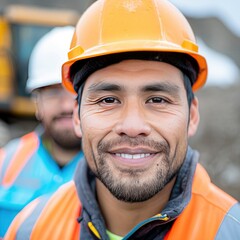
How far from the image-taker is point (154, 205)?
2.55 metres

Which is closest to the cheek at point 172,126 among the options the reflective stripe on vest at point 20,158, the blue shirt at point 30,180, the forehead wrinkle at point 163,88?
the forehead wrinkle at point 163,88

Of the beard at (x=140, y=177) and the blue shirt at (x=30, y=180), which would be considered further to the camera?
the blue shirt at (x=30, y=180)

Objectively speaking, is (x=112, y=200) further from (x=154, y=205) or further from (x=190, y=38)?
(x=190, y=38)

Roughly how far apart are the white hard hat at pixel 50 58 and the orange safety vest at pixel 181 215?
5.40 feet

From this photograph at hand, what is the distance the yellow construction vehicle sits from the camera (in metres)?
11.2

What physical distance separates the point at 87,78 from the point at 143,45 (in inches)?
13.8

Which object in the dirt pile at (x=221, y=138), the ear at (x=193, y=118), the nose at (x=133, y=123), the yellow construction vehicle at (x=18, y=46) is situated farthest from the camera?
the yellow construction vehicle at (x=18, y=46)

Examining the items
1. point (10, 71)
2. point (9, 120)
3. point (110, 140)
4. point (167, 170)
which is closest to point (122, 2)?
point (110, 140)

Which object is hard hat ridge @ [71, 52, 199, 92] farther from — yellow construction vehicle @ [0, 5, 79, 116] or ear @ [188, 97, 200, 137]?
yellow construction vehicle @ [0, 5, 79, 116]

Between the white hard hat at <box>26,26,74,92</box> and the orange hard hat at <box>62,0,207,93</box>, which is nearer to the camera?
the orange hard hat at <box>62,0,207,93</box>

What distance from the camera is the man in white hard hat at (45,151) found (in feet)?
12.7

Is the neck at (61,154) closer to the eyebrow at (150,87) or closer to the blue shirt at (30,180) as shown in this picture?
the blue shirt at (30,180)

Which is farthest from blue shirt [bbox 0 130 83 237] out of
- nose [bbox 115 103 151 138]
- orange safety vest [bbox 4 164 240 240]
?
nose [bbox 115 103 151 138]

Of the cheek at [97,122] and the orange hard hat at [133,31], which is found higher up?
the orange hard hat at [133,31]
